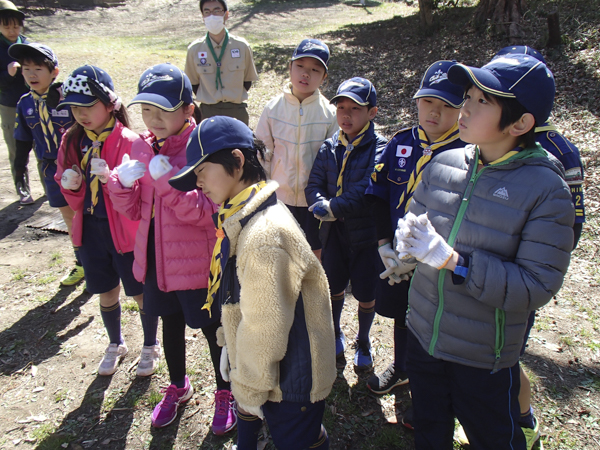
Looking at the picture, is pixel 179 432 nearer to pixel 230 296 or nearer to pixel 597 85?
pixel 230 296

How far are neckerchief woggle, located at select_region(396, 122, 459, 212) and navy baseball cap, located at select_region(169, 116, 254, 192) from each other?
1.05m

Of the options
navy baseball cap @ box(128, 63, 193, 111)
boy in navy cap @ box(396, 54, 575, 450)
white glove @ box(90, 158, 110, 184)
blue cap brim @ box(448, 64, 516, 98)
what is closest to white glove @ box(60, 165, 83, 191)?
white glove @ box(90, 158, 110, 184)

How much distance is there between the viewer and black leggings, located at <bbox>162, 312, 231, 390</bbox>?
2770 millimetres

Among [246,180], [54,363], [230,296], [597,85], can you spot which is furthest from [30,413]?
[597,85]

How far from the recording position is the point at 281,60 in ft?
41.4

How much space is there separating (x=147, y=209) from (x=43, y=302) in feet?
7.76

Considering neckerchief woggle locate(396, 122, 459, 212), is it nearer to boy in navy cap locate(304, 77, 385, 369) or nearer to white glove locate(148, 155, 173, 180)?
boy in navy cap locate(304, 77, 385, 369)

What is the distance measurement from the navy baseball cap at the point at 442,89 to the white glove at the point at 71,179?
224cm

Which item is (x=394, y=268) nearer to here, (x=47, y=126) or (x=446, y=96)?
(x=446, y=96)

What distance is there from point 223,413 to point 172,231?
1286mm

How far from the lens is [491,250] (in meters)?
1.76

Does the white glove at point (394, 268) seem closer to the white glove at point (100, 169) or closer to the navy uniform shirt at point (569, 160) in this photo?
the navy uniform shirt at point (569, 160)

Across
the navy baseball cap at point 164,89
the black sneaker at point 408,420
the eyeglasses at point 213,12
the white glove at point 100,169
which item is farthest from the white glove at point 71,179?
the eyeglasses at point 213,12

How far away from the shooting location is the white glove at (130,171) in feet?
8.04
